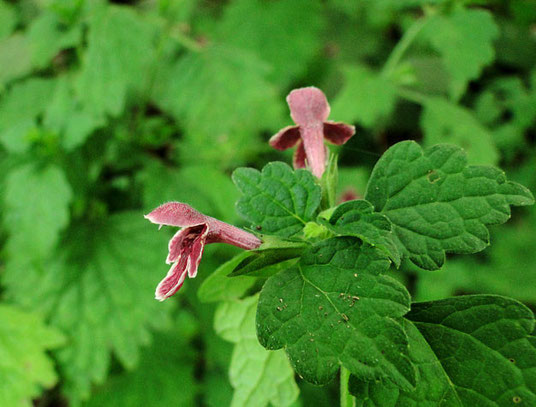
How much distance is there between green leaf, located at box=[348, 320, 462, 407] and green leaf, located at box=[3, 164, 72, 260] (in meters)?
1.34

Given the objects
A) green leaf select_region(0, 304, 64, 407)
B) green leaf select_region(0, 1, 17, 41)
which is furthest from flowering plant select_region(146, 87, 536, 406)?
green leaf select_region(0, 1, 17, 41)

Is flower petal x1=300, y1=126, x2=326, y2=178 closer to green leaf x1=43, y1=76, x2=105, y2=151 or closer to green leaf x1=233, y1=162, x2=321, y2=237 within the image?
green leaf x1=233, y1=162, x2=321, y2=237

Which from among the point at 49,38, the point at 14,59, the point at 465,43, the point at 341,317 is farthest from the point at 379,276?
the point at 14,59

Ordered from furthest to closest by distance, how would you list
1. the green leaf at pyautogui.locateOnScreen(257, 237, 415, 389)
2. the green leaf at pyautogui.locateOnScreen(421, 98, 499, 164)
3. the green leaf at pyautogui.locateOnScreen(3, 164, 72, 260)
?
the green leaf at pyautogui.locateOnScreen(421, 98, 499, 164) → the green leaf at pyautogui.locateOnScreen(3, 164, 72, 260) → the green leaf at pyautogui.locateOnScreen(257, 237, 415, 389)

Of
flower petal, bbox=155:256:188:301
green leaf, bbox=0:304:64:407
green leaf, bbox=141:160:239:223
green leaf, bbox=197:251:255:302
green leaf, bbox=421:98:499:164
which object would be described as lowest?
green leaf, bbox=0:304:64:407

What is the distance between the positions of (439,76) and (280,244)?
2554 mm

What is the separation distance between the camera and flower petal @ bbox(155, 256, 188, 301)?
27.5 inches

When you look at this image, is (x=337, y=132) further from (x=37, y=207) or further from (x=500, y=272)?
(x=500, y=272)

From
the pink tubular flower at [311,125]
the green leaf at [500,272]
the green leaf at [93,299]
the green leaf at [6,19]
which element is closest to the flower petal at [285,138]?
the pink tubular flower at [311,125]

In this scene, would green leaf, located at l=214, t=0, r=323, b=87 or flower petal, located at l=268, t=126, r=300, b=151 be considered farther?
green leaf, located at l=214, t=0, r=323, b=87

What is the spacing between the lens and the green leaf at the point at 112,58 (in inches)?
71.7

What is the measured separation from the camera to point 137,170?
2.15 metres

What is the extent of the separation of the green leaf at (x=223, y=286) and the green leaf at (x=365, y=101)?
1.41 m

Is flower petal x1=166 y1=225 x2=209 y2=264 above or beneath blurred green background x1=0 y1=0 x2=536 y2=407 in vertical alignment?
above
